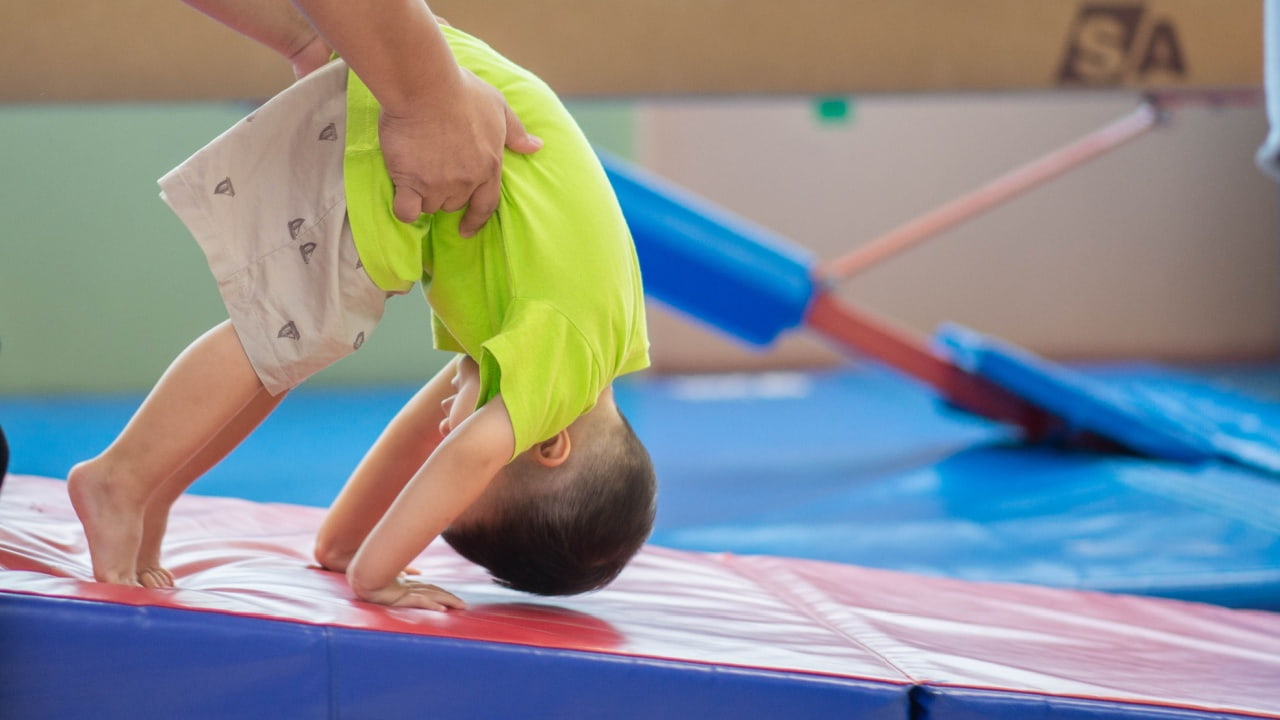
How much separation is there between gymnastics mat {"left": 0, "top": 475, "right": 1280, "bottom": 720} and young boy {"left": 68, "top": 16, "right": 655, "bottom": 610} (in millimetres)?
58

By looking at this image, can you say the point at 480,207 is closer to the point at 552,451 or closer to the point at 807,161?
the point at 552,451

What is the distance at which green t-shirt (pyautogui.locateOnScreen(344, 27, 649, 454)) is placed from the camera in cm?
91

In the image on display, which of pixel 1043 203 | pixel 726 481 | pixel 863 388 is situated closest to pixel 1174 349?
pixel 1043 203

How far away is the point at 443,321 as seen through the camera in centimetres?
104

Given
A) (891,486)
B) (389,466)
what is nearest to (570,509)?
(389,466)

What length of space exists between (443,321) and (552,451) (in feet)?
0.51

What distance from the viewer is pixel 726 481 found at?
2.28m

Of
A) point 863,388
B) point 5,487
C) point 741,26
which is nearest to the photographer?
point 5,487

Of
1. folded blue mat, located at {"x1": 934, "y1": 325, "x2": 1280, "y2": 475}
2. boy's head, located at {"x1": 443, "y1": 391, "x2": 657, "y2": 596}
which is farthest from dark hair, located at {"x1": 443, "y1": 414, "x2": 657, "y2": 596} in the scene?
folded blue mat, located at {"x1": 934, "y1": 325, "x2": 1280, "y2": 475}

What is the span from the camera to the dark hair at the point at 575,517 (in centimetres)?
98

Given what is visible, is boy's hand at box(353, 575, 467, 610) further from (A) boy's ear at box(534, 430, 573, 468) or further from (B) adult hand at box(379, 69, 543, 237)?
(B) adult hand at box(379, 69, 543, 237)

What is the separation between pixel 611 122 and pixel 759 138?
588 mm

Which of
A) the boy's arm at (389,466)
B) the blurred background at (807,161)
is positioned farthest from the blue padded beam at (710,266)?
the boy's arm at (389,466)

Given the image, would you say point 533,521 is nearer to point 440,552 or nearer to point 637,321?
point 637,321
